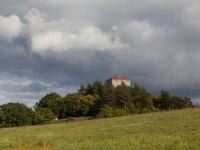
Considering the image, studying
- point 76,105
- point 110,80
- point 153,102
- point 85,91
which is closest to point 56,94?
point 85,91

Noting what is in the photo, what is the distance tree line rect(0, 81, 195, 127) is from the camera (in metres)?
85.4

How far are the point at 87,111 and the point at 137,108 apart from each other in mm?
23054

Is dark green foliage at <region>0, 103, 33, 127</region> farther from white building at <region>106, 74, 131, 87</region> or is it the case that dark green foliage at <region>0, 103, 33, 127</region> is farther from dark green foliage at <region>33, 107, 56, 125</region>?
white building at <region>106, 74, 131, 87</region>

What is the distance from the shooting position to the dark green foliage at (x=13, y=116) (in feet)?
279

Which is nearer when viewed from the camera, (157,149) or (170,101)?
(157,149)

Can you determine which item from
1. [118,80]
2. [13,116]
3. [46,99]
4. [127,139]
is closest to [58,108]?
[46,99]

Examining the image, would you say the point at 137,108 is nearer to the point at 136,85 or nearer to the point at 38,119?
the point at 136,85

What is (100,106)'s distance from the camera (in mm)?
100250

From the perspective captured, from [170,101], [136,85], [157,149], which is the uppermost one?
[136,85]

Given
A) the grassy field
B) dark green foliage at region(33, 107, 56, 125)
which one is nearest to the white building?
dark green foliage at region(33, 107, 56, 125)

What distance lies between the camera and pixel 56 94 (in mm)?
128750

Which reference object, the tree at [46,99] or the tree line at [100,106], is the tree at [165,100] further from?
the tree at [46,99]

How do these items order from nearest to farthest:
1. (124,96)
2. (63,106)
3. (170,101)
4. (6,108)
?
1. (6,108)
2. (124,96)
3. (170,101)
4. (63,106)

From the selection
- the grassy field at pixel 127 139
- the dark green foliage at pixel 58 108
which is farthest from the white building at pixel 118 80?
the grassy field at pixel 127 139
